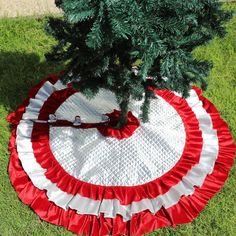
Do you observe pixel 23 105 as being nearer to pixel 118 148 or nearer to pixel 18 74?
pixel 18 74

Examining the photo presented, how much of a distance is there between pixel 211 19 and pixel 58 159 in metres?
1.81

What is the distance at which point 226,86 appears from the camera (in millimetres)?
4461

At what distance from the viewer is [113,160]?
12.1 ft

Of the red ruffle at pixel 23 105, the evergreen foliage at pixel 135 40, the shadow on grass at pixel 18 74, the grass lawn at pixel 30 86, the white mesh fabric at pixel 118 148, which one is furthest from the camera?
the shadow on grass at pixel 18 74

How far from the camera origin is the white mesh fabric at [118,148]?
3.60 m

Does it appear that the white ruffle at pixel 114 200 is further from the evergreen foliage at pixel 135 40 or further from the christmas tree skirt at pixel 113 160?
the evergreen foliage at pixel 135 40

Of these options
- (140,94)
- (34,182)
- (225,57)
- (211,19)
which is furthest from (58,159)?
(225,57)

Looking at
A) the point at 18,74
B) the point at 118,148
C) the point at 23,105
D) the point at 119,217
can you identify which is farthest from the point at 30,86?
the point at 119,217

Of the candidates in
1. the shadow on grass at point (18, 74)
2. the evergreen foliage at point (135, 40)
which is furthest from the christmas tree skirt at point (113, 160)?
the evergreen foliage at point (135, 40)

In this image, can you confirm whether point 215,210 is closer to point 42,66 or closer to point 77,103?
point 77,103

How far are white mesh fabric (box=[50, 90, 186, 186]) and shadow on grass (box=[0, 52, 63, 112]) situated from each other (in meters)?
0.59

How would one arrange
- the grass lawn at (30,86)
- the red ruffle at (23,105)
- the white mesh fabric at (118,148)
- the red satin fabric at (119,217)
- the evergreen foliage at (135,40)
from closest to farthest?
the evergreen foliage at (135,40) → the red satin fabric at (119,217) → the grass lawn at (30,86) → the white mesh fabric at (118,148) → the red ruffle at (23,105)

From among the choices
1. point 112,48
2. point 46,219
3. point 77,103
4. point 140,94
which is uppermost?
point 112,48

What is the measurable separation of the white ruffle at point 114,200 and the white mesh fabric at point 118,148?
0.18m
